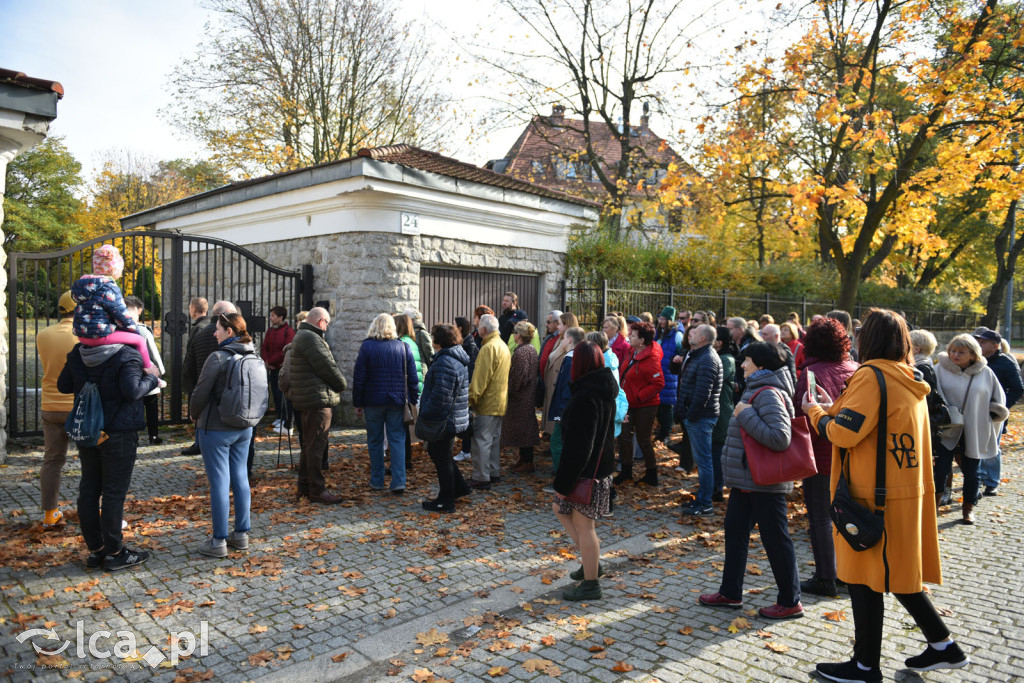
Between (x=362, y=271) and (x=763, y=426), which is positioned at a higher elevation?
(x=362, y=271)

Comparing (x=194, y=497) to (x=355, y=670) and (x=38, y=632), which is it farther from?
(x=355, y=670)

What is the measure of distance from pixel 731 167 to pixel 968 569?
35.5 feet

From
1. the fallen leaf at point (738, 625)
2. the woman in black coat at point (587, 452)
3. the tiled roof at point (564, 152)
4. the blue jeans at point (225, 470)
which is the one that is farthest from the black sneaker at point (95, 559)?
the tiled roof at point (564, 152)

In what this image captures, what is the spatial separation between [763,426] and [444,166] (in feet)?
29.4

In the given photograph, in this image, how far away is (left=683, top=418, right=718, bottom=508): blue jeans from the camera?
6.83 meters

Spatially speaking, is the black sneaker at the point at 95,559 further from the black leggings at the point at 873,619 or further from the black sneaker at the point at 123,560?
the black leggings at the point at 873,619

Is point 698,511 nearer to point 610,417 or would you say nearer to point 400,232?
point 610,417

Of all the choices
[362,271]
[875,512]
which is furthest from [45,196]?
[875,512]

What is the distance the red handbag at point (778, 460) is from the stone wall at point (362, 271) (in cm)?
692

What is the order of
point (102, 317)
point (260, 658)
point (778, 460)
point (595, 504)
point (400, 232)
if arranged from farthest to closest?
point (400, 232) → point (102, 317) → point (595, 504) → point (778, 460) → point (260, 658)

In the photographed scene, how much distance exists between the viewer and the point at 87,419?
4.69 m

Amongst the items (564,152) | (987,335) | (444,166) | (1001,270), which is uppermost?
(564,152)

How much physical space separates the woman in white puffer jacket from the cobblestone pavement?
1.91 ft

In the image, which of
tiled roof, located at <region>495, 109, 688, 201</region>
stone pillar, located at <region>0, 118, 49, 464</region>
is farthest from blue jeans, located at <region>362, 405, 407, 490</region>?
tiled roof, located at <region>495, 109, 688, 201</region>
